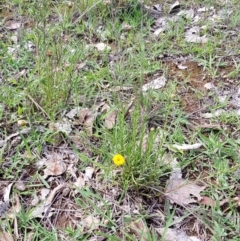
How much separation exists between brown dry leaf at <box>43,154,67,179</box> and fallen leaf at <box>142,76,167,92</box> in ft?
1.90

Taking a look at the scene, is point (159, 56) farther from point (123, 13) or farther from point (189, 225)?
point (189, 225)

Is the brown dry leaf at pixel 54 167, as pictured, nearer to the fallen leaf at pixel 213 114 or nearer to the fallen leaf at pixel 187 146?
the fallen leaf at pixel 187 146

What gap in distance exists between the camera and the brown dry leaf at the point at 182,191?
1396 mm

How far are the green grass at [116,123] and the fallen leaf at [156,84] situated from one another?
37 mm

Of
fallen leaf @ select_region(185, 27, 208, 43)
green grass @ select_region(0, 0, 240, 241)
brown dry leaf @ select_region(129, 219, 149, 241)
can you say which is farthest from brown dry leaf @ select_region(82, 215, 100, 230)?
fallen leaf @ select_region(185, 27, 208, 43)

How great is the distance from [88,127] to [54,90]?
234 mm

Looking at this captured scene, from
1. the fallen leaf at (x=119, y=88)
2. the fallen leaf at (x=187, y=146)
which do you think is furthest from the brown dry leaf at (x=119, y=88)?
the fallen leaf at (x=187, y=146)

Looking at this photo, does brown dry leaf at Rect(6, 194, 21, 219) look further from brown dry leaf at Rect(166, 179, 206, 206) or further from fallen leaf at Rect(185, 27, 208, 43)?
fallen leaf at Rect(185, 27, 208, 43)

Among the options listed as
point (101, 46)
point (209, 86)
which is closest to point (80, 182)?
point (209, 86)

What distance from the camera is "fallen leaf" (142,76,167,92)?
1.91m

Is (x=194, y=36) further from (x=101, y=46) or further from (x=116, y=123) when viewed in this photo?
(x=116, y=123)

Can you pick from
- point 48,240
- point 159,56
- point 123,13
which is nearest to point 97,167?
point 48,240

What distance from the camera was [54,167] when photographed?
1.53 metres

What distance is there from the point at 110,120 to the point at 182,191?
0.48 m
